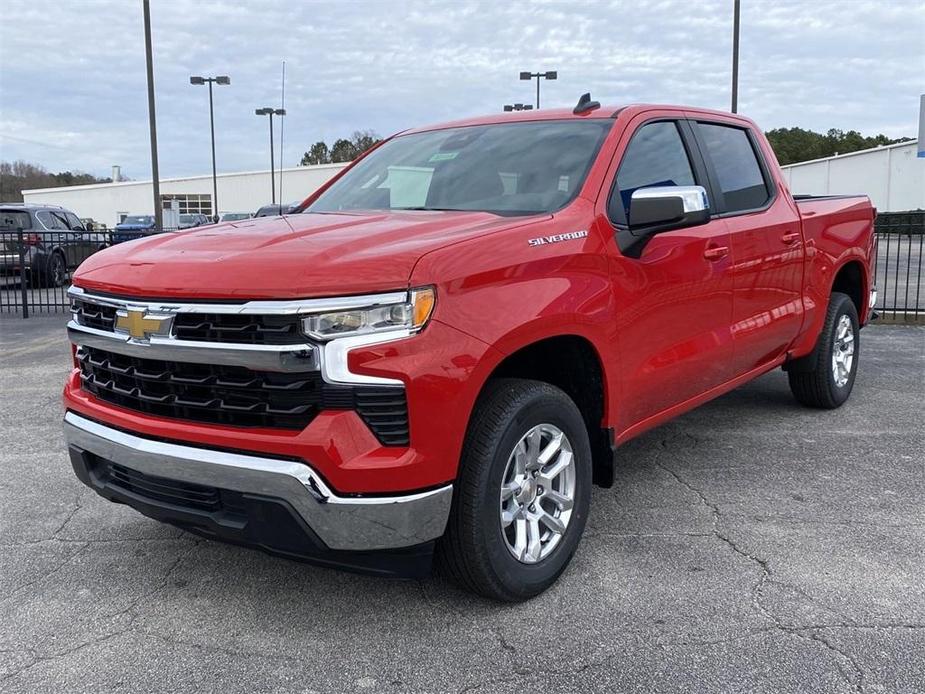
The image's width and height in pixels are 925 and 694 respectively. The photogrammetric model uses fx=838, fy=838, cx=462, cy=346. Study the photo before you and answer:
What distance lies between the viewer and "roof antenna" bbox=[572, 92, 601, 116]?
4148 millimetres

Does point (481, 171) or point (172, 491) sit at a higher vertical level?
point (481, 171)

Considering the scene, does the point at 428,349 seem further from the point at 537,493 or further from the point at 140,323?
the point at 140,323

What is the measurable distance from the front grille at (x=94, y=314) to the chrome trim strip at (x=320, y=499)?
0.56 m

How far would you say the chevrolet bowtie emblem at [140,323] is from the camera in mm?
2797

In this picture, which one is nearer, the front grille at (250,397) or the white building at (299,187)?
the front grille at (250,397)

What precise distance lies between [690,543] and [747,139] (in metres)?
2.71

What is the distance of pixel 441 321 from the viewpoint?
270 cm

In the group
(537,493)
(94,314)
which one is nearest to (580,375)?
(537,493)

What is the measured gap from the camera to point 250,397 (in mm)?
2713

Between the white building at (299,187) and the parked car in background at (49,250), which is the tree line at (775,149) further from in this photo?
the parked car in background at (49,250)

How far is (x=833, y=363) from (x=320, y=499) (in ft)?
14.7

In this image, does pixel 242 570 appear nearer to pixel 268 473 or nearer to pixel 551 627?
pixel 268 473

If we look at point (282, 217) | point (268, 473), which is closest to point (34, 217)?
point (282, 217)

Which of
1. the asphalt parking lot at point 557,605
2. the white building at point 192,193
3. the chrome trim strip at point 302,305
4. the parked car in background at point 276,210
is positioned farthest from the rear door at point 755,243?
the white building at point 192,193
